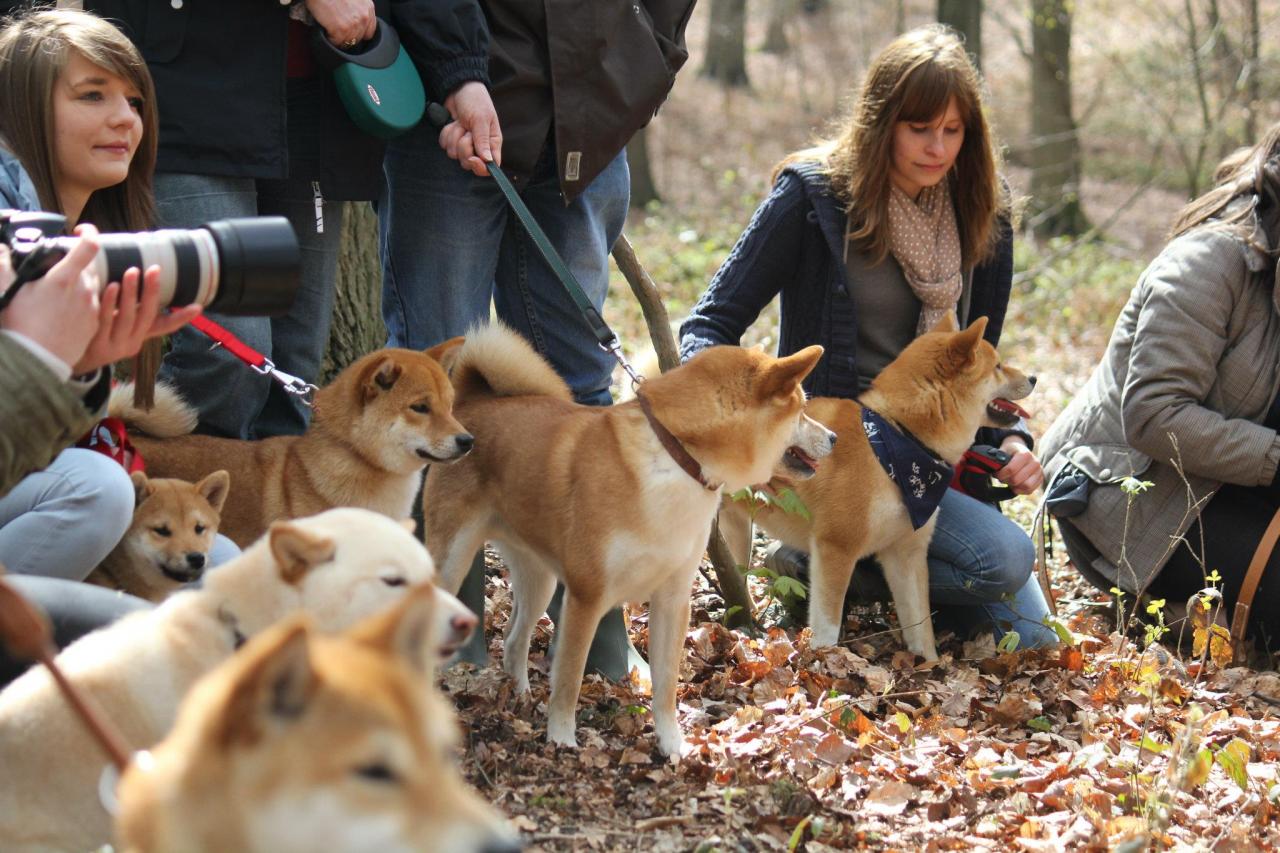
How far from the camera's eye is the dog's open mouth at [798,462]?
4.18 m

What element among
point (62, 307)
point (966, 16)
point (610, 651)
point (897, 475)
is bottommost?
point (610, 651)

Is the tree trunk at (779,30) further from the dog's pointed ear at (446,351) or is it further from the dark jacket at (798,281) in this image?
the dog's pointed ear at (446,351)

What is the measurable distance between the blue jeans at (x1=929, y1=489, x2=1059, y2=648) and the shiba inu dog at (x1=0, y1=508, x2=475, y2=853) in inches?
130

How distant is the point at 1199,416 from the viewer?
5129 mm

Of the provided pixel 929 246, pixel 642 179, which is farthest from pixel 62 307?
pixel 642 179

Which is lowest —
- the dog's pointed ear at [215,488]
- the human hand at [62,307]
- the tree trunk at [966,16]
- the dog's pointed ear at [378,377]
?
the dog's pointed ear at [215,488]

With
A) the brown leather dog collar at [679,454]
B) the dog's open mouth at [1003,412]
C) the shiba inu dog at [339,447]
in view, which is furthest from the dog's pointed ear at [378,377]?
the dog's open mouth at [1003,412]

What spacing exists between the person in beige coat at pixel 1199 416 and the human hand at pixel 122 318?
3849 millimetres

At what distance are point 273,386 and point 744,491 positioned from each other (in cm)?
175

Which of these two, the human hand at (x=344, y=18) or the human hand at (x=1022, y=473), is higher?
the human hand at (x=344, y=18)

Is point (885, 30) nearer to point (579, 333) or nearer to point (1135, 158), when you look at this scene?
point (1135, 158)

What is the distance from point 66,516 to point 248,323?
0.98 metres

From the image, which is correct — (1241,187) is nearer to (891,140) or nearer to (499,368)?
(891,140)

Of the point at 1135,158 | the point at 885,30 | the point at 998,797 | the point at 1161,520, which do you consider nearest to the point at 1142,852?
the point at 998,797
